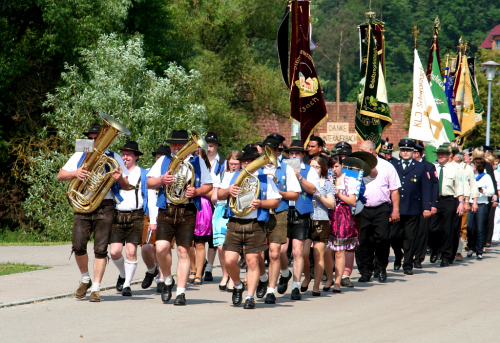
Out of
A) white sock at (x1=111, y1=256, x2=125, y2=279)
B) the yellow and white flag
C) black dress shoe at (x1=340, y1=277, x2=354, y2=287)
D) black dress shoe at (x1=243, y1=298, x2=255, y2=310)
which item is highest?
the yellow and white flag

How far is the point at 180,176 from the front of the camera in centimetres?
888

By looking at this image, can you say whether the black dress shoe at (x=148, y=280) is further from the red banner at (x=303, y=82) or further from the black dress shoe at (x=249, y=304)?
the red banner at (x=303, y=82)

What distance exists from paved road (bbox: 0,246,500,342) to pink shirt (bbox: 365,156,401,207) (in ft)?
4.29

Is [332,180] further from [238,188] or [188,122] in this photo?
[188,122]

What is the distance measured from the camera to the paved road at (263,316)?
24.0 feet

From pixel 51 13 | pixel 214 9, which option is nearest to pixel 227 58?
pixel 214 9

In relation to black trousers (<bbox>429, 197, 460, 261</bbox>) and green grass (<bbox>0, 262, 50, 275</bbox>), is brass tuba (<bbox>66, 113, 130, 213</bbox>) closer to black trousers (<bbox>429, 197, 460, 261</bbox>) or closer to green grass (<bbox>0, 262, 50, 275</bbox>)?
green grass (<bbox>0, 262, 50, 275</bbox>)

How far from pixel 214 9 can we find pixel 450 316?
1049 inches

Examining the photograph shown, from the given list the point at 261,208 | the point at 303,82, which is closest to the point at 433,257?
the point at 303,82

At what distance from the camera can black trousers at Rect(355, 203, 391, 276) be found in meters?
11.8

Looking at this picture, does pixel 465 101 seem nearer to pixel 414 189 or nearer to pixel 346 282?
pixel 414 189

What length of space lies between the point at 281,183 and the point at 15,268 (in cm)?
516

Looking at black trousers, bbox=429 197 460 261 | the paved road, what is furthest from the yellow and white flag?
the paved road

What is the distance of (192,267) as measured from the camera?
11.8 m
